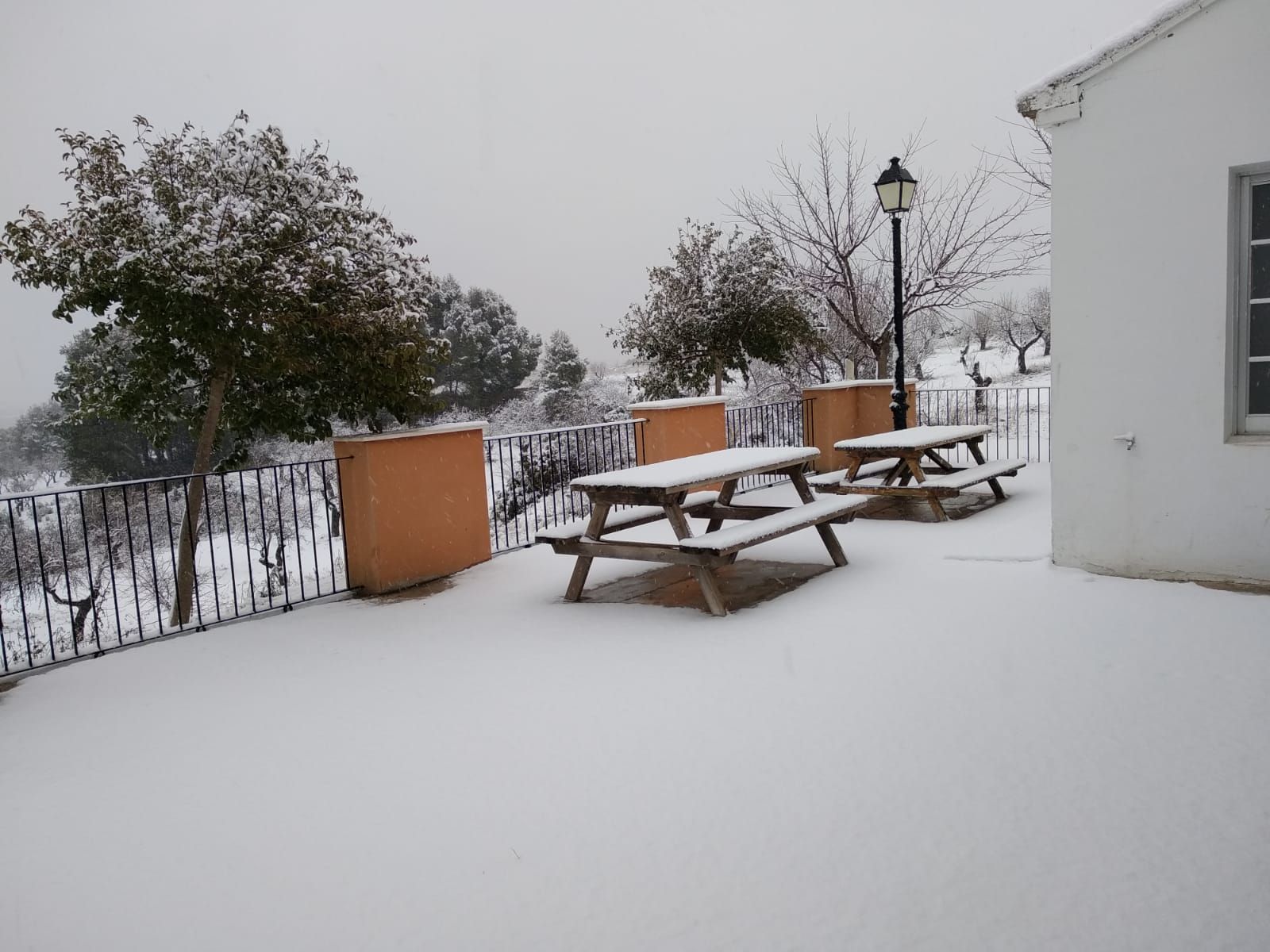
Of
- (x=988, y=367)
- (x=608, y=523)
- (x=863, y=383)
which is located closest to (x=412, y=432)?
(x=608, y=523)

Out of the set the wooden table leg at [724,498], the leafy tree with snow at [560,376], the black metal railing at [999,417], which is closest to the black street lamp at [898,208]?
the wooden table leg at [724,498]

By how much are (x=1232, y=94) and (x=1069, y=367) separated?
1.54m

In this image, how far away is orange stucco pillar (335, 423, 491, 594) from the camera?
6.07m

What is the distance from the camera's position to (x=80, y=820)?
298cm

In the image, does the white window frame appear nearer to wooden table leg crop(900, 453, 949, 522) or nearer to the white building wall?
the white building wall

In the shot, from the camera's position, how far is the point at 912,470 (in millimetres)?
7480

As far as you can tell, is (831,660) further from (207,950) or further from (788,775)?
(207,950)

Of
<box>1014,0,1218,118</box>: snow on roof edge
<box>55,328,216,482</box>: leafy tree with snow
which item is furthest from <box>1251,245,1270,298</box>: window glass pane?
<box>55,328,216,482</box>: leafy tree with snow

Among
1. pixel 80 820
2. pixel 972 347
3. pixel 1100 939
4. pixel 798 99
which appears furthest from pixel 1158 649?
pixel 798 99

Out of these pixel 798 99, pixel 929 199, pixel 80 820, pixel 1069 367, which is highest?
pixel 798 99

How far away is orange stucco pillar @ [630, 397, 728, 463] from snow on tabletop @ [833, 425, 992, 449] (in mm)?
1665

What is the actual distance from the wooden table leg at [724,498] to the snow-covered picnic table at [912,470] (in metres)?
1.69

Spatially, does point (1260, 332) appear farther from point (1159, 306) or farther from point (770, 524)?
point (770, 524)

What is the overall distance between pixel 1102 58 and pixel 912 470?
3559mm
